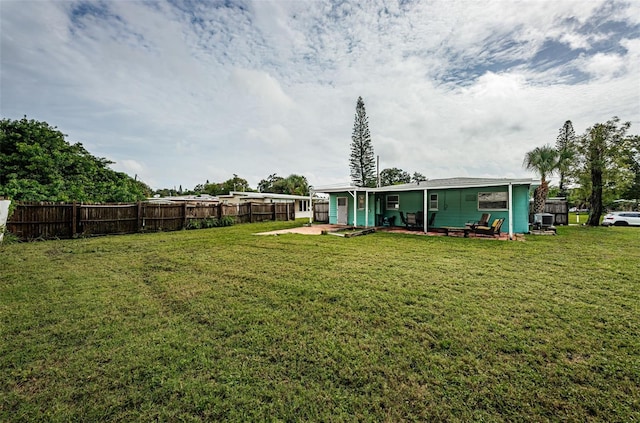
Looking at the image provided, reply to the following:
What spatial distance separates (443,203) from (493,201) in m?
2.17

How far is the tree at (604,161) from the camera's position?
14344 mm

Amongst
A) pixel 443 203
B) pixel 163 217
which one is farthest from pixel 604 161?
pixel 163 217

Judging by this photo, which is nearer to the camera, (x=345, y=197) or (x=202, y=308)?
(x=202, y=308)

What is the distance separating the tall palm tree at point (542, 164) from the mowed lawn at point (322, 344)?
10.1m

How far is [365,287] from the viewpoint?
176 inches

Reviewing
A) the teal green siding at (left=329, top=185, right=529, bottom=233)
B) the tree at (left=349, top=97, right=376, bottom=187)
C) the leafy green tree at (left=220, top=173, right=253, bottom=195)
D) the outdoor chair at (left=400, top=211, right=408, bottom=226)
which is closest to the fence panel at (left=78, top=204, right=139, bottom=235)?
the teal green siding at (left=329, top=185, right=529, bottom=233)

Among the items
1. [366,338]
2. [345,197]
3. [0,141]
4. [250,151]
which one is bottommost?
[366,338]

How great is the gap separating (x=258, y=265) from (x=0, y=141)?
21.1m

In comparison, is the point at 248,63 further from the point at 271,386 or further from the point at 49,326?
the point at 271,386

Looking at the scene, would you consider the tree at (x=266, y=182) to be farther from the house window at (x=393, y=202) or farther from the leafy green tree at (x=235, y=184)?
the house window at (x=393, y=202)

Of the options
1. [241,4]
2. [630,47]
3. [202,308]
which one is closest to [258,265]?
[202,308]

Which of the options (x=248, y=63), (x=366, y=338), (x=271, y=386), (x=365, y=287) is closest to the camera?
(x=271, y=386)

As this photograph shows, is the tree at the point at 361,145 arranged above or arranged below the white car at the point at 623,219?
above

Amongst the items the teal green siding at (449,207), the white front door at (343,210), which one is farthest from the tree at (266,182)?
the teal green siding at (449,207)
